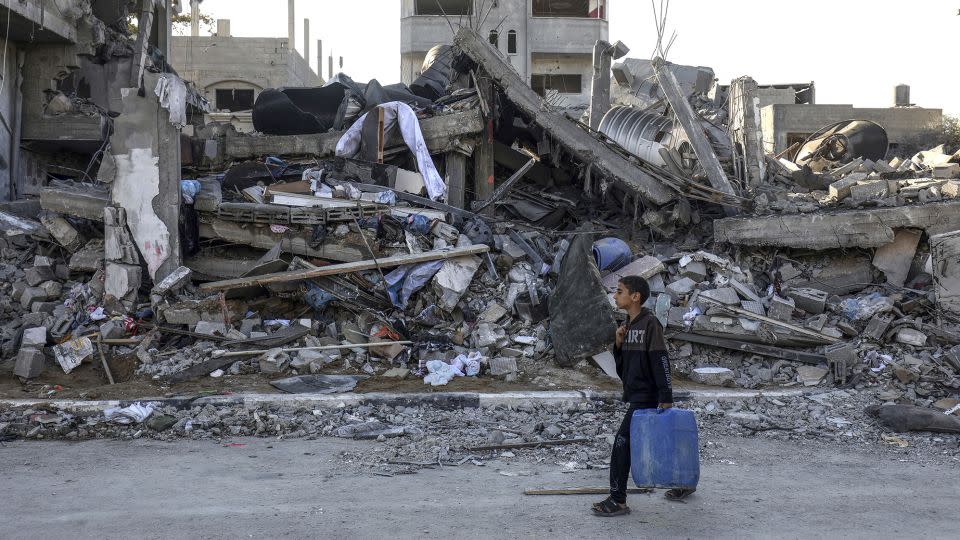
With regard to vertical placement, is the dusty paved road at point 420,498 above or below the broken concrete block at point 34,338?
below

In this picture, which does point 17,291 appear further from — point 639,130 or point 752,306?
point 639,130

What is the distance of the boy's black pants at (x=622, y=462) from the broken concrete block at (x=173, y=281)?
723cm

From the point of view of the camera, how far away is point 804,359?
29.7ft

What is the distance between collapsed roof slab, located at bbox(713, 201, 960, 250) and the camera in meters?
10.2

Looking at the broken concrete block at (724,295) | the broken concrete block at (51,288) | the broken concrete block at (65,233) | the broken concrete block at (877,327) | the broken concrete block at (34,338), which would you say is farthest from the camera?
the broken concrete block at (65,233)

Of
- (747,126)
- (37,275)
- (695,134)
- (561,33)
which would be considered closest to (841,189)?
(747,126)

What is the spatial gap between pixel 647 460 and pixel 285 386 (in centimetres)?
486

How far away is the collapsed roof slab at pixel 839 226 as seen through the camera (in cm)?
1017

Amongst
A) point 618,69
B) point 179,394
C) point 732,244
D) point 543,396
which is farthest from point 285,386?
point 618,69

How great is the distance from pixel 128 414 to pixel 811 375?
7.06 meters

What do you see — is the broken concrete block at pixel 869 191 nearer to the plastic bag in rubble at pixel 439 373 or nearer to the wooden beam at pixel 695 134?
the wooden beam at pixel 695 134

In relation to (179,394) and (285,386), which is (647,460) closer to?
(285,386)

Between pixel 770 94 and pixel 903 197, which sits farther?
pixel 770 94

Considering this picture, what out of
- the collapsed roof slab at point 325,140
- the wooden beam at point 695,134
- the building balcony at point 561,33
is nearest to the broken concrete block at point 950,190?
the wooden beam at point 695,134
